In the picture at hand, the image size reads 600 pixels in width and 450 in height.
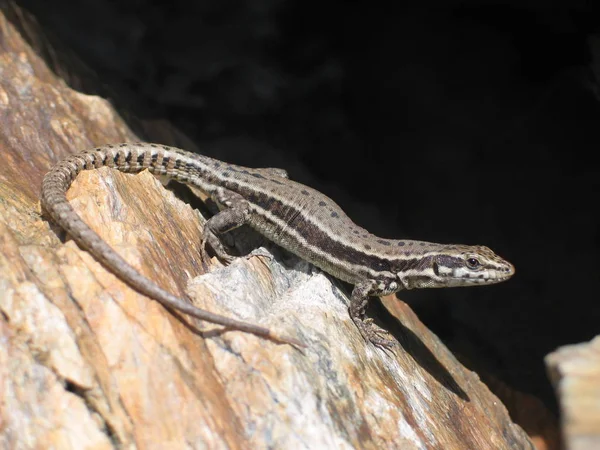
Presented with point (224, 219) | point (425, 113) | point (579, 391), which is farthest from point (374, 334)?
point (425, 113)

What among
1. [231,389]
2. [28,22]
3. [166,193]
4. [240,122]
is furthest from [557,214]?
[28,22]

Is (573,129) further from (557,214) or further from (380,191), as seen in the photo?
(380,191)

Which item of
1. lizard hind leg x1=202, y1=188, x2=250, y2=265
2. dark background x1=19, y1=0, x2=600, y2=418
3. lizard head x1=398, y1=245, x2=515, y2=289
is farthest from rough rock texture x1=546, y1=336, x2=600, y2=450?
dark background x1=19, y1=0, x2=600, y2=418

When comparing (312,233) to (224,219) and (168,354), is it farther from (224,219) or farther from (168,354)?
(168,354)

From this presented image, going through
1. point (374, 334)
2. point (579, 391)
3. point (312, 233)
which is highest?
point (312, 233)

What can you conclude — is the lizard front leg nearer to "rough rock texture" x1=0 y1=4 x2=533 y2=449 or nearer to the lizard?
the lizard

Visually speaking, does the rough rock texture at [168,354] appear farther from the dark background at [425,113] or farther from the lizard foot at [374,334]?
the dark background at [425,113]
